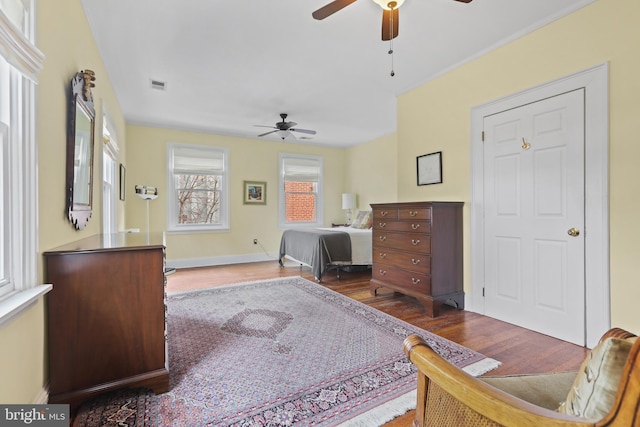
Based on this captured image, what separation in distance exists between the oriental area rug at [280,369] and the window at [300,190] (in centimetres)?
362

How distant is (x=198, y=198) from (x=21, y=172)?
462 centimetres

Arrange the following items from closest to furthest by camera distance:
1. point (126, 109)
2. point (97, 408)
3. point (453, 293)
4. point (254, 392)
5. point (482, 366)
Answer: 1. point (97, 408)
2. point (254, 392)
3. point (482, 366)
4. point (453, 293)
5. point (126, 109)

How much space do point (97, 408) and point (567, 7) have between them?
13.4 ft

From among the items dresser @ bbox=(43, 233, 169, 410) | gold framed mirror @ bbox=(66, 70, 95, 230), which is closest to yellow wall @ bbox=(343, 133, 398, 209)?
gold framed mirror @ bbox=(66, 70, 95, 230)

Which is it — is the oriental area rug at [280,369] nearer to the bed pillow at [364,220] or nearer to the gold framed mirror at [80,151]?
the gold framed mirror at [80,151]

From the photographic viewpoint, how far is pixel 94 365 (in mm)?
1539

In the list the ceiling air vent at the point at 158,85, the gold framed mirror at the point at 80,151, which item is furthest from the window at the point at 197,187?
the gold framed mirror at the point at 80,151

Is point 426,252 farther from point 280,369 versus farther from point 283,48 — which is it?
point 283,48

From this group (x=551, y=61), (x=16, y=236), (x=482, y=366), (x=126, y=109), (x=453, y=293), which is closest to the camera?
(x=16, y=236)

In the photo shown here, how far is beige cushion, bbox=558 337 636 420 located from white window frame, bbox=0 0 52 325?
1770 mm

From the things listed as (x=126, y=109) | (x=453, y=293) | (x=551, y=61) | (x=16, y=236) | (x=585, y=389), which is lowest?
(x=453, y=293)

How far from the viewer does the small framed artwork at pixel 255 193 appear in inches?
241

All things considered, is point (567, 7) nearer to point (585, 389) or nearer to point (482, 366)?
point (482, 366)

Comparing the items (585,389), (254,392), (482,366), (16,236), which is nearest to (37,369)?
(16,236)
